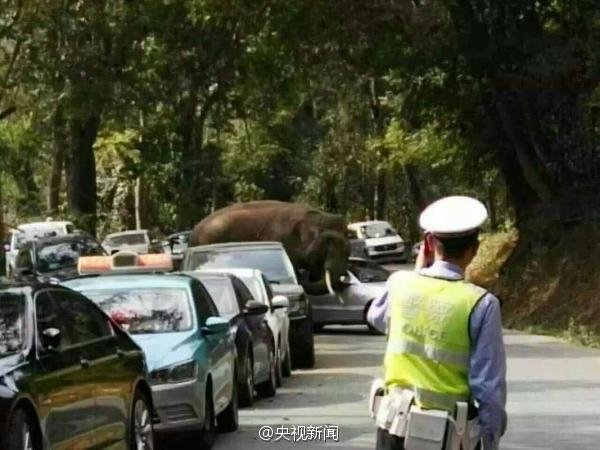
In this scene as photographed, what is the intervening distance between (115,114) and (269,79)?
474 cm

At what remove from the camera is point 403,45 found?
29766 millimetres

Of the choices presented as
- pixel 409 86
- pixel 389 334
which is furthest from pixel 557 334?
pixel 389 334

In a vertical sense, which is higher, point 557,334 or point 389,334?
point 389,334

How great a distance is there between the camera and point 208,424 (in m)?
12.7

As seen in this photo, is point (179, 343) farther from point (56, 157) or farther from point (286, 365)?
point (56, 157)

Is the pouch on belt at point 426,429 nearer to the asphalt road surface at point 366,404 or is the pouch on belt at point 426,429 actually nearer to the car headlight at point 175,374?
the car headlight at point 175,374

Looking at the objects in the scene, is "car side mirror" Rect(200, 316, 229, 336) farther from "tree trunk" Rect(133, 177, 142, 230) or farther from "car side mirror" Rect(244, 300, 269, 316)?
"tree trunk" Rect(133, 177, 142, 230)

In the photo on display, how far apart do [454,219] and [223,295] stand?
1083 cm

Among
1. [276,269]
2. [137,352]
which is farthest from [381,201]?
[137,352]

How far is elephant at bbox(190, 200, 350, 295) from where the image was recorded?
30.8m

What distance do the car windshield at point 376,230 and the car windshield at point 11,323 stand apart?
1836 inches

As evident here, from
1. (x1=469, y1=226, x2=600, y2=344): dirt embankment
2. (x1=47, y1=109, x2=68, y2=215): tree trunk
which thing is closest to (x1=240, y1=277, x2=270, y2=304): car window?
(x1=469, y1=226, x2=600, y2=344): dirt embankment

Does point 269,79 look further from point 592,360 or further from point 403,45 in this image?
point 592,360

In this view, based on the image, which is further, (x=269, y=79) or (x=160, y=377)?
(x=269, y=79)
